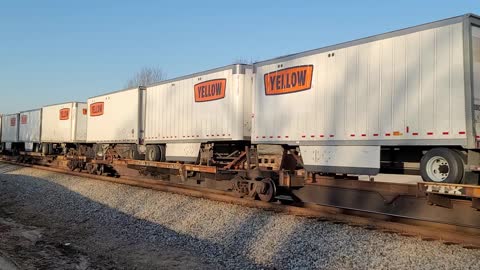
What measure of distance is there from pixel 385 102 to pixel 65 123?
23361mm

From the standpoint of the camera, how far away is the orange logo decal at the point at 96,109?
23275mm

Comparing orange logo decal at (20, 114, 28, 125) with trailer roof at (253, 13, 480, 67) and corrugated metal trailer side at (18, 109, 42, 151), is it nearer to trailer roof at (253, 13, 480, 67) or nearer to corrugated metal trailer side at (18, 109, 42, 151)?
corrugated metal trailer side at (18, 109, 42, 151)

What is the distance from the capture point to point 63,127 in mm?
28422

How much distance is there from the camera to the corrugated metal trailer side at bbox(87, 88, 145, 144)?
64.0 ft

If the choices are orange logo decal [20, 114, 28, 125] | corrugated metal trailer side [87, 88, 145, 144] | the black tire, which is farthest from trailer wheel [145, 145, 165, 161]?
orange logo decal [20, 114, 28, 125]

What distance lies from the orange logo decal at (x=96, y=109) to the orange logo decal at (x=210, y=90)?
9.50 metres

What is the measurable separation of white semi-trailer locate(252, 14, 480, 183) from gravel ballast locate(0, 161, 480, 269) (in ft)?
5.59

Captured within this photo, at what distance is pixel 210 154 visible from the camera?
49.1ft

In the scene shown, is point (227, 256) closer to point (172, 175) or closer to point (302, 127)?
point (302, 127)

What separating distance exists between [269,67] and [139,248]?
247 inches

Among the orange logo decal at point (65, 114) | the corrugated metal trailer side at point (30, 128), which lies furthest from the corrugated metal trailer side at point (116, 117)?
the corrugated metal trailer side at point (30, 128)

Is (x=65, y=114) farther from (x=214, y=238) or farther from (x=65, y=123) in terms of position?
(x=214, y=238)

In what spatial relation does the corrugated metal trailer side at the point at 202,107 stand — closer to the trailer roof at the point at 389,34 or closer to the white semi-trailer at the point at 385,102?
the white semi-trailer at the point at 385,102

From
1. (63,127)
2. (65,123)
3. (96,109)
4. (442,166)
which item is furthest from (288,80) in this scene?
(63,127)
